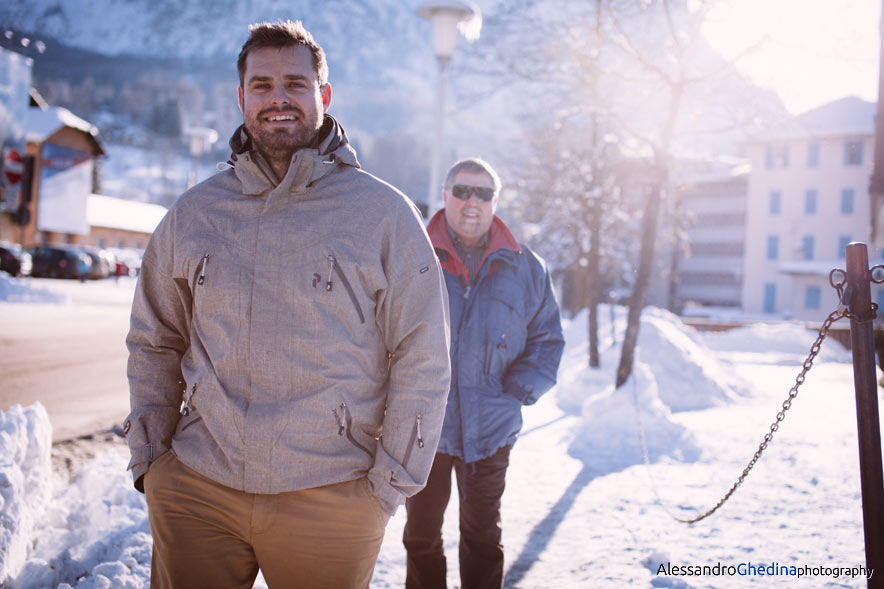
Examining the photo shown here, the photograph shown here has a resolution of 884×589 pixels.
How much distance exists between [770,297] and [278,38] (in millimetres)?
59097

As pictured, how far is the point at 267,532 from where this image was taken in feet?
7.29

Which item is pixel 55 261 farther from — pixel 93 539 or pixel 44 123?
pixel 93 539

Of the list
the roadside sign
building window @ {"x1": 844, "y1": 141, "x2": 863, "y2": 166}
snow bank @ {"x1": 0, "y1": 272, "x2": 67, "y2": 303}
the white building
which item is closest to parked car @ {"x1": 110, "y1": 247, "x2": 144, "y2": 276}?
the roadside sign

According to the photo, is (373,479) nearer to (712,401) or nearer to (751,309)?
(712,401)

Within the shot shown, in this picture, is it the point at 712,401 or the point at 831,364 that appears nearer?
the point at 712,401

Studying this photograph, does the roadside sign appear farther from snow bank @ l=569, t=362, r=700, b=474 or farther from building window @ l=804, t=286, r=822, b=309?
building window @ l=804, t=286, r=822, b=309

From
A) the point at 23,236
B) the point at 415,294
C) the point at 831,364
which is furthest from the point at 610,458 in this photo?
the point at 23,236

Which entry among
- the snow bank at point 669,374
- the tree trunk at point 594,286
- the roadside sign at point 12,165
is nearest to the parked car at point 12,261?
the roadside sign at point 12,165

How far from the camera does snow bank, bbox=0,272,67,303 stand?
25.6 meters

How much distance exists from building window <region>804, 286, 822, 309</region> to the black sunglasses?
169ft

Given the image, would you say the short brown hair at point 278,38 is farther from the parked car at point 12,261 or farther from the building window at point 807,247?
the building window at point 807,247

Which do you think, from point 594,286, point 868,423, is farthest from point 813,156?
point 868,423

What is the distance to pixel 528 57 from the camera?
11.4m

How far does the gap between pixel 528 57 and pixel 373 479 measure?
10.2m
